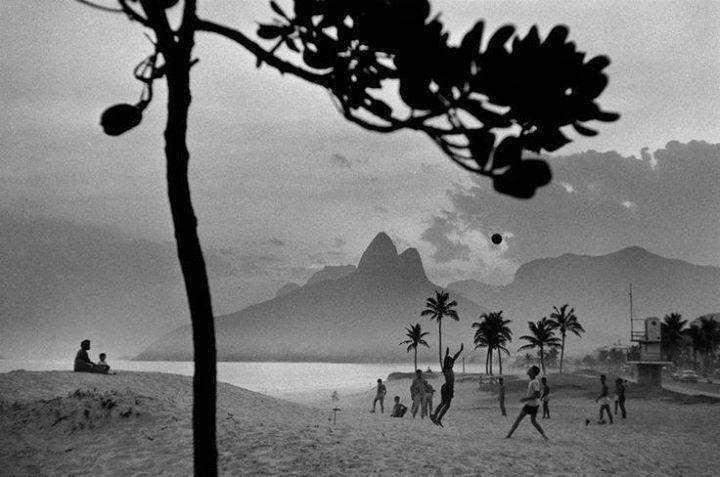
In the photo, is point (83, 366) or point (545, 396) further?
point (545, 396)

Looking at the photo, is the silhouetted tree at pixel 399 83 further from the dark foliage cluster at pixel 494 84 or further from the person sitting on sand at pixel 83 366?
the person sitting on sand at pixel 83 366

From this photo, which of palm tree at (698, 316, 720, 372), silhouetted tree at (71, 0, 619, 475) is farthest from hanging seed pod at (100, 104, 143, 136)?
palm tree at (698, 316, 720, 372)

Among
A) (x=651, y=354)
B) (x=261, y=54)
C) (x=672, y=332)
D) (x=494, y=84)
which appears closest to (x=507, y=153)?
(x=494, y=84)

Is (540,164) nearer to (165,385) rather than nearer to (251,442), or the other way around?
(251,442)

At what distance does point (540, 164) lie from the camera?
2.98m

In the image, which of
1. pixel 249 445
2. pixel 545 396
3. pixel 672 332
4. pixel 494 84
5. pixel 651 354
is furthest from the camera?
pixel 672 332

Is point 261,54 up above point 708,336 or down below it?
above

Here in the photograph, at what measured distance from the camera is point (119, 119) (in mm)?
4348

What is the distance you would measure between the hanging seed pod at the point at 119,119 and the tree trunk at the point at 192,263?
28 centimetres

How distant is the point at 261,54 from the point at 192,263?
5.47 feet

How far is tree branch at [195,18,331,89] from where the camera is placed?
14.3 feet

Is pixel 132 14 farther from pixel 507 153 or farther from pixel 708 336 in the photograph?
pixel 708 336

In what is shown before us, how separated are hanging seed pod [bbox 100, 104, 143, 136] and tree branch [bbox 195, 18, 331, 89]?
0.89 metres

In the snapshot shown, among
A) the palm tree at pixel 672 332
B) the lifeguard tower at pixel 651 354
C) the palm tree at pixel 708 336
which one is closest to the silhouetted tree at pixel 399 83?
the lifeguard tower at pixel 651 354
